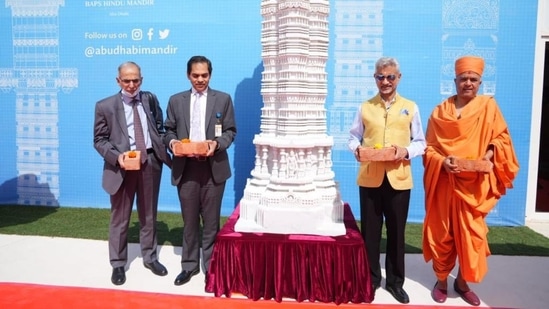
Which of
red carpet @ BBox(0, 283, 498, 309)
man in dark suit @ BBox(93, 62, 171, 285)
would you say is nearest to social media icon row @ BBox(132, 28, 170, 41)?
man in dark suit @ BBox(93, 62, 171, 285)

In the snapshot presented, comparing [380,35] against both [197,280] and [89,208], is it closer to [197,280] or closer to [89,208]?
[197,280]

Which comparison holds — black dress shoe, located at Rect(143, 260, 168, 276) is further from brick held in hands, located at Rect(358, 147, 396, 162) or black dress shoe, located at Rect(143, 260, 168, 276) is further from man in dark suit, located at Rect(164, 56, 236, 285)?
brick held in hands, located at Rect(358, 147, 396, 162)

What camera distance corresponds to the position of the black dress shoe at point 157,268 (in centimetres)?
359

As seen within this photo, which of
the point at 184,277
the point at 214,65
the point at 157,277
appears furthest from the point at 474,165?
the point at 214,65

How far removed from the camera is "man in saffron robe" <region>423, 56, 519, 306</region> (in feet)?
9.52

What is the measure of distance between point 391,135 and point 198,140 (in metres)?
1.48

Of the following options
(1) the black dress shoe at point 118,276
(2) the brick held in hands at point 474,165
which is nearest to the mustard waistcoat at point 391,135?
(2) the brick held in hands at point 474,165

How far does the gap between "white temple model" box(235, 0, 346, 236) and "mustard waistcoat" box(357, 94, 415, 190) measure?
0.50 metres

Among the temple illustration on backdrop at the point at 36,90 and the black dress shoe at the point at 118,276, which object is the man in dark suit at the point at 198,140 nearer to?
the black dress shoe at the point at 118,276

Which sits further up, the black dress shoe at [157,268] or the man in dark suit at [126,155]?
the man in dark suit at [126,155]

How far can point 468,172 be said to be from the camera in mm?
2934

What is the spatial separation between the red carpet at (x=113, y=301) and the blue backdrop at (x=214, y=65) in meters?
2.60

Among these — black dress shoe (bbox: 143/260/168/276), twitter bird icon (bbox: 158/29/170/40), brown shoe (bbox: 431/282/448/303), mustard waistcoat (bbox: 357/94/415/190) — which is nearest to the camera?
mustard waistcoat (bbox: 357/94/415/190)

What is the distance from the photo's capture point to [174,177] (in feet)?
11.1
